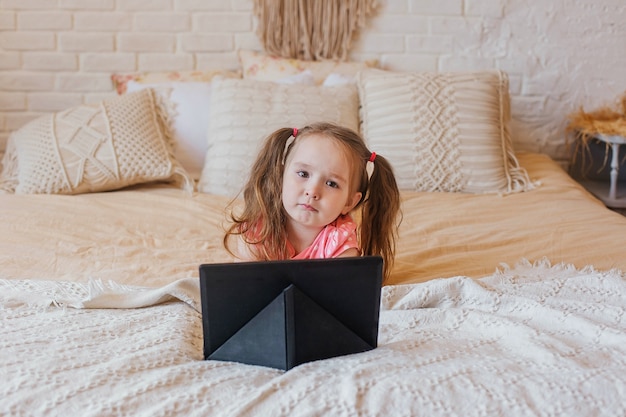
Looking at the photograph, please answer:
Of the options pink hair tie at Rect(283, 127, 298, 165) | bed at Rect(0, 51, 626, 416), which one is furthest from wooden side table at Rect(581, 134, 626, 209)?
pink hair tie at Rect(283, 127, 298, 165)

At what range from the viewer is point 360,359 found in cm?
117

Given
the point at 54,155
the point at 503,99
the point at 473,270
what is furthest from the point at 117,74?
the point at 473,270

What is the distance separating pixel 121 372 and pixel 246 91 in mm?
1487

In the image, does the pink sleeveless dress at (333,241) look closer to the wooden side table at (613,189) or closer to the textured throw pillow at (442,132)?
the textured throw pillow at (442,132)

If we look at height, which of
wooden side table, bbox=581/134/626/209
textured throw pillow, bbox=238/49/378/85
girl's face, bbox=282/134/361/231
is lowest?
wooden side table, bbox=581/134/626/209

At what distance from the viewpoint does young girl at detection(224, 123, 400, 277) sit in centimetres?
146

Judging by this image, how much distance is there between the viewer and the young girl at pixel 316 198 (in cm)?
146

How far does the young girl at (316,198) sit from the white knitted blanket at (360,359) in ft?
0.53

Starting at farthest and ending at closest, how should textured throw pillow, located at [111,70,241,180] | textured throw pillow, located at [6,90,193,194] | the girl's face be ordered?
textured throw pillow, located at [111,70,241,180] < textured throw pillow, located at [6,90,193,194] < the girl's face

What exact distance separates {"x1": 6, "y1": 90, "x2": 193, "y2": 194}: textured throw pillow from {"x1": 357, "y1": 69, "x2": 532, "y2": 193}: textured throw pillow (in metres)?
0.66

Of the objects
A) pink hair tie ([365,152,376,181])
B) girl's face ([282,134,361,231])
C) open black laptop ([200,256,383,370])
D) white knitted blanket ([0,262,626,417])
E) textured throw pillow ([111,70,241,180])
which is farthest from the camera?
textured throw pillow ([111,70,241,180])

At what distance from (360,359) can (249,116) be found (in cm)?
137

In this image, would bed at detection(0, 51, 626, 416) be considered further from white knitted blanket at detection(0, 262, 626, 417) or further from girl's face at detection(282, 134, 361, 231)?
girl's face at detection(282, 134, 361, 231)

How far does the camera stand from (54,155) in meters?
2.35
